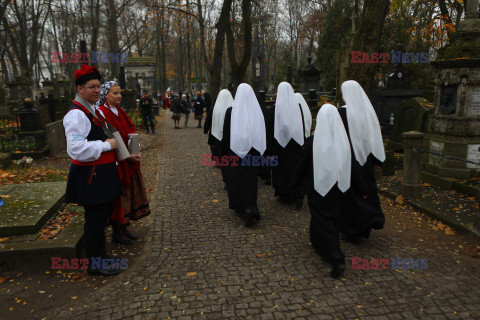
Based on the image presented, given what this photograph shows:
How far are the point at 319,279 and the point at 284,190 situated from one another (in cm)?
258

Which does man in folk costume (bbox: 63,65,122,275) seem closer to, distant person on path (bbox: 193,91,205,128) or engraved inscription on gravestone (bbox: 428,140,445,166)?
engraved inscription on gravestone (bbox: 428,140,445,166)

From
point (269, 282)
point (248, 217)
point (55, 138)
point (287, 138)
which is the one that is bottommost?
point (269, 282)

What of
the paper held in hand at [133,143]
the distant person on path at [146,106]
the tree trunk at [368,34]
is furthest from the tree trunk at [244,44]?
the paper held in hand at [133,143]

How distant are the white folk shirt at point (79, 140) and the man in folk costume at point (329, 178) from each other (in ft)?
7.72

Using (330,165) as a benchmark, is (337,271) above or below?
below

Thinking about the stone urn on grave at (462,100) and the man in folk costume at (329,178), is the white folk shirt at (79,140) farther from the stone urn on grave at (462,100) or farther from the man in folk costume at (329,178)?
the stone urn on grave at (462,100)

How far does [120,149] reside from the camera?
3.86 meters

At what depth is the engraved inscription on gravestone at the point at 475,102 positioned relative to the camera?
21.6ft

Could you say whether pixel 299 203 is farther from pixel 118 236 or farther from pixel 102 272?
pixel 102 272

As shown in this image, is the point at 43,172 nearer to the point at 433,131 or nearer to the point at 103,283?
the point at 103,283

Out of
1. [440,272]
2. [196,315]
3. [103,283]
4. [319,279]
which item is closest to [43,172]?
[103,283]

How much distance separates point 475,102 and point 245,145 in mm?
4727

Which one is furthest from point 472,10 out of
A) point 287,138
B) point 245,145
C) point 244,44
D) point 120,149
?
point 120,149

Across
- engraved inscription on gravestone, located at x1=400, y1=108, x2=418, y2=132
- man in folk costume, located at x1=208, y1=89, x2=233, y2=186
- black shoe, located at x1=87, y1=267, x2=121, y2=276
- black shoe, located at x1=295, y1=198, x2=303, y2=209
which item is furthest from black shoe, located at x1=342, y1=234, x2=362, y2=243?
engraved inscription on gravestone, located at x1=400, y1=108, x2=418, y2=132
